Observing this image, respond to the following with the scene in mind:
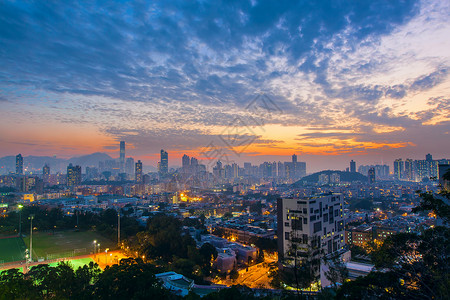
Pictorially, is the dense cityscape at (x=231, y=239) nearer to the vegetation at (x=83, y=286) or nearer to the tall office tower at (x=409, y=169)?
the vegetation at (x=83, y=286)

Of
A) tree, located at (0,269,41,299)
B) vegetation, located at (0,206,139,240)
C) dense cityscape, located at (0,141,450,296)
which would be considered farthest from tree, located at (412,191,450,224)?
vegetation, located at (0,206,139,240)

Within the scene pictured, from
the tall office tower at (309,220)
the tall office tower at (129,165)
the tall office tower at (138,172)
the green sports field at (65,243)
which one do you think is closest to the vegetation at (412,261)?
the tall office tower at (309,220)

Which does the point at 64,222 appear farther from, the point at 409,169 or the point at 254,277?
the point at 409,169

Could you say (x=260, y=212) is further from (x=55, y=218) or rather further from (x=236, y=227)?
(x=55, y=218)

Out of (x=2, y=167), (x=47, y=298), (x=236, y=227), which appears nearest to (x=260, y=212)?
(x=236, y=227)

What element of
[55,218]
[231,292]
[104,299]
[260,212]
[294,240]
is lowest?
[260,212]

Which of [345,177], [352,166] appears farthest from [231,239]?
[352,166]
